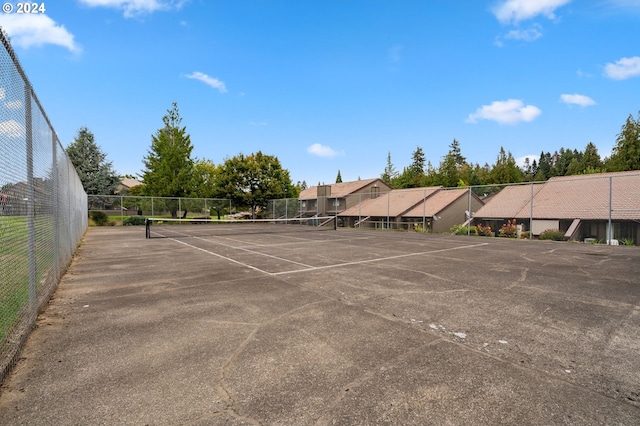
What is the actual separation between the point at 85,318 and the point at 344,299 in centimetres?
400

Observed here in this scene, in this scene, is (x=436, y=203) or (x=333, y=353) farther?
(x=436, y=203)

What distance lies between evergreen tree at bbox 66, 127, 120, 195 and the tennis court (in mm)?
42221

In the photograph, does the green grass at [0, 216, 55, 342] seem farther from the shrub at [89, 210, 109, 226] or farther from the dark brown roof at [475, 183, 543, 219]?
the shrub at [89, 210, 109, 226]

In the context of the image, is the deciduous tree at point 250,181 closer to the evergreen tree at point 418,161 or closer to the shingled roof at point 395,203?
the shingled roof at point 395,203

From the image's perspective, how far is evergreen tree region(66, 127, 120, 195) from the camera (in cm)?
4075

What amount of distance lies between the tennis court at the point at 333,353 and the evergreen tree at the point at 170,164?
119 feet

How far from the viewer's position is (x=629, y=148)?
40250mm

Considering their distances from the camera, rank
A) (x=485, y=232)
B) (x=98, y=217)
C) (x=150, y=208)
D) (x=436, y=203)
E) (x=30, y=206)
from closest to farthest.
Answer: (x=30, y=206) < (x=485, y=232) < (x=98, y=217) < (x=436, y=203) < (x=150, y=208)

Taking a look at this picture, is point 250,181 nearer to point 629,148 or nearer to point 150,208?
point 150,208

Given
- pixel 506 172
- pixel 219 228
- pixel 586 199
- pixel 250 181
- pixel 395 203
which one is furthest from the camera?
pixel 506 172

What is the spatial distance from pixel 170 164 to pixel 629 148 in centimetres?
6048

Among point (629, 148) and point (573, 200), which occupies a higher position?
point (629, 148)

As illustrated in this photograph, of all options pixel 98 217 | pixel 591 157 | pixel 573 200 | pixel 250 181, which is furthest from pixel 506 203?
pixel 591 157

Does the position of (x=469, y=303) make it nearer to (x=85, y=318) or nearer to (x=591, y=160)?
(x=85, y=318)
